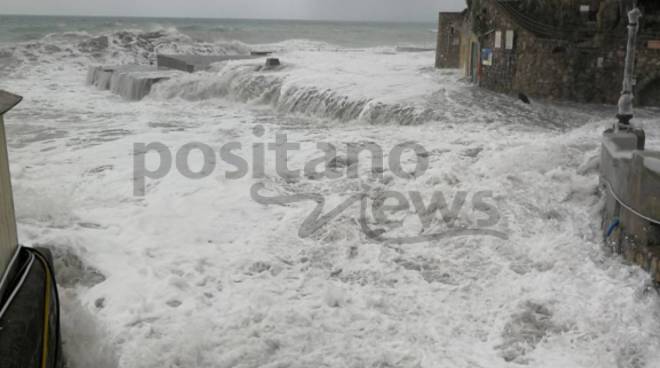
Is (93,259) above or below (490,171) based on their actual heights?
below

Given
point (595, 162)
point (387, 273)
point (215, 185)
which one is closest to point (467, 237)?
point (387, 273)

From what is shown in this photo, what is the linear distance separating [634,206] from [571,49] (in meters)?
8.50

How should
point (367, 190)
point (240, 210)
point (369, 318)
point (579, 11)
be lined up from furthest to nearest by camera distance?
point (579, 11), point (367, 190), point (240, 210), point (369, 318)

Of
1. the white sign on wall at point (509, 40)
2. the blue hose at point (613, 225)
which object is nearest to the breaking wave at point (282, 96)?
the white sign on wall at point (509, 40)

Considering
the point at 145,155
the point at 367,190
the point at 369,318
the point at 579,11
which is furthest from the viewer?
the point at 579,11

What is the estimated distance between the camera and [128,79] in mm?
19547

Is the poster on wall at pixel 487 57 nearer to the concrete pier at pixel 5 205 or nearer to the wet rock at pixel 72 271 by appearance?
the wet rock at pixel 72 271

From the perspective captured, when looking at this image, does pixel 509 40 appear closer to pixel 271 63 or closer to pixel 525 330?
pixel 271 63

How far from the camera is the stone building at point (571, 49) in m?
12.4

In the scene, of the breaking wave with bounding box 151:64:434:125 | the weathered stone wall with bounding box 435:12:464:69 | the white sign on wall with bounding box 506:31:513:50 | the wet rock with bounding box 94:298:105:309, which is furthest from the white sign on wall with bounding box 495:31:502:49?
the wet rock with bounding box 94:298:105:309

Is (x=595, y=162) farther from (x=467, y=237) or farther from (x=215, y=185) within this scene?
(x=215, y=185)

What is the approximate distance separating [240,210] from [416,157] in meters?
3.09

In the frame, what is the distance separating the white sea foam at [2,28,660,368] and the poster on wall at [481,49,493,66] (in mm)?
3308

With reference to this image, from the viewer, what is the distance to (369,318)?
5.04m
